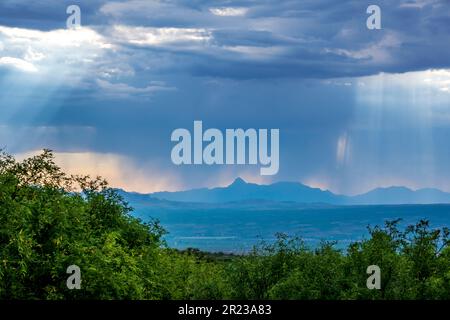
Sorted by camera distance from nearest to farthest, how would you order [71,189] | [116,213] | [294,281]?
[294,281] → [71,189] → [116,213]

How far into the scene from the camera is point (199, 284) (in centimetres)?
5109

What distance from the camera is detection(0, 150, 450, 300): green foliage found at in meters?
38.5

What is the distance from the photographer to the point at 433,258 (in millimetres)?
42062

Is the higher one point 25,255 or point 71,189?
point 71,189

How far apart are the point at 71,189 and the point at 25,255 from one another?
13158 millimetres

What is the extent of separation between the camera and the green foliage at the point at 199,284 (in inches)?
1515

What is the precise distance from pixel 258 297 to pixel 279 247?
3.54m

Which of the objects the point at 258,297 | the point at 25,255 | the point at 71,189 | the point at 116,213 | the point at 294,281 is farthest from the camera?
the point at 116,213

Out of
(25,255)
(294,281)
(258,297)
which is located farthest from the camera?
(258,297)
